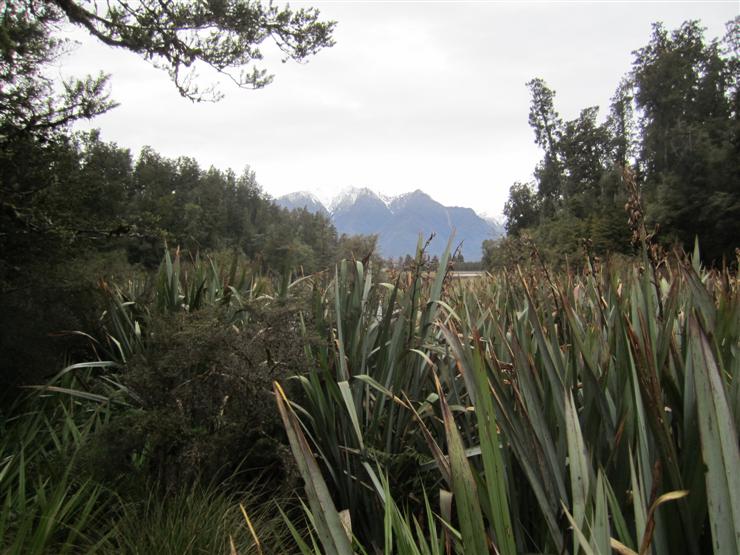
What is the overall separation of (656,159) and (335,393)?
180 feet

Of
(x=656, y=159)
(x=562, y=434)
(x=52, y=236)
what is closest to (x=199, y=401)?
(x=562, y=434)

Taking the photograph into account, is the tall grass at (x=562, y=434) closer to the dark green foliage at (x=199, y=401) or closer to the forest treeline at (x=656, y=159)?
the dark green foliage at (x=199, y=401)

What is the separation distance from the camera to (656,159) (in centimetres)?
4778

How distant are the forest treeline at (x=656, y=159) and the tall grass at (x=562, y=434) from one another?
1770 cm

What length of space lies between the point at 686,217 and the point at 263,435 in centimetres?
4127

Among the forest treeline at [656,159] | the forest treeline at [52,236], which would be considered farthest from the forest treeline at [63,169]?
the forest treeline at [656,159]

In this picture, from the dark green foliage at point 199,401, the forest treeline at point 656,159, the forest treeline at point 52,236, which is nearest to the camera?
the dark green foliage at point 199,401

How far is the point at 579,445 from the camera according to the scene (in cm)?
105

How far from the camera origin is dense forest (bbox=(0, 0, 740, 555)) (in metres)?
1.02

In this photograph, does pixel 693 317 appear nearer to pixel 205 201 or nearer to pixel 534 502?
pixel 534 502

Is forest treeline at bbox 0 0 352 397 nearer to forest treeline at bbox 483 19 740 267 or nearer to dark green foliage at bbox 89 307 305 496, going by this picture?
dark green foliage at bbox 89 307 305 496

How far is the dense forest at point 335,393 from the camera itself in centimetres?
102

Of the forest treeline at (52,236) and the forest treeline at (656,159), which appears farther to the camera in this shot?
the forest treeline at (656,159)

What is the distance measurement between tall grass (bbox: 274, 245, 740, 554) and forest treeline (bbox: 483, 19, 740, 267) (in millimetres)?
17704
